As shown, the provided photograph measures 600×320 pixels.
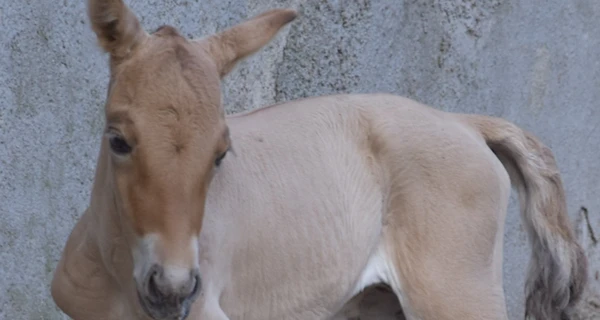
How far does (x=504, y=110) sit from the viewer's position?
21.0 feet

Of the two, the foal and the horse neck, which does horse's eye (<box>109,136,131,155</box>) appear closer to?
the foal

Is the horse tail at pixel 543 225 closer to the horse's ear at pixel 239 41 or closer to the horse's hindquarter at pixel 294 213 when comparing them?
the horse's hindquarter at pixel 294 213

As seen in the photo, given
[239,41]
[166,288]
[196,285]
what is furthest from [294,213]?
[166,288]

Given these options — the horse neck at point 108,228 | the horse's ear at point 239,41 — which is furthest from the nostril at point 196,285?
the horse's ear at point 239,41

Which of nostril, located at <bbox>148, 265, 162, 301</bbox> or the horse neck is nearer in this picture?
nostril, located at <bbox>148, 265, 162, 301</bbox>

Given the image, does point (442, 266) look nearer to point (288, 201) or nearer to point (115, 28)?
point (288, 201)

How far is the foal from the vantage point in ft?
9.98

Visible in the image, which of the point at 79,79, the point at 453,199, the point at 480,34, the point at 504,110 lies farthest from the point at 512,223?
the point at 79,79

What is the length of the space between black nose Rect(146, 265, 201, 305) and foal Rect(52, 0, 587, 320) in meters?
0.01

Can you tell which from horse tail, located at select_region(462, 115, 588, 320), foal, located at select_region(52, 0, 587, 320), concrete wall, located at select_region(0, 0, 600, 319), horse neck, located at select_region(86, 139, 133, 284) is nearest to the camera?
foal, located at select_region(52, 0, 587, 320)

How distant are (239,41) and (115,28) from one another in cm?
45

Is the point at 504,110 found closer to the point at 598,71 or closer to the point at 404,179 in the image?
the point at 598,71

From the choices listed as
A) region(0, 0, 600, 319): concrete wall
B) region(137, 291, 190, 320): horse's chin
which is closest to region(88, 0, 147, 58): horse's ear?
region(0, 0, 600, 319): concrete wall

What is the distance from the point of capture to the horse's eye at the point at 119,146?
120 inches
